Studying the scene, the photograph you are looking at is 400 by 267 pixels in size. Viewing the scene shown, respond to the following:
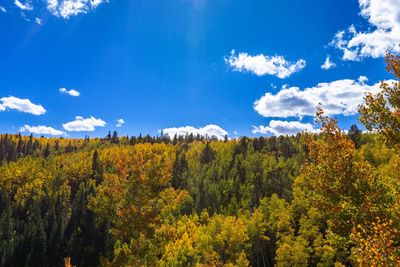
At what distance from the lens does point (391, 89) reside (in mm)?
13242

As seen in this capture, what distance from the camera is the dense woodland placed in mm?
13125

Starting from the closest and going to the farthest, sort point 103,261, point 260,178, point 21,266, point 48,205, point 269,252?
point 103,261
point 269,252
point 21,266
point 48,205
point 260,178

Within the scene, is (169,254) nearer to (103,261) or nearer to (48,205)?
(103,261)

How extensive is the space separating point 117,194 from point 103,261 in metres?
3.47

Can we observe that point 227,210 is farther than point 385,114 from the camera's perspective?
Yes

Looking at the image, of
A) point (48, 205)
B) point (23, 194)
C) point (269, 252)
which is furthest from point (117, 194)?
point (23, 194)

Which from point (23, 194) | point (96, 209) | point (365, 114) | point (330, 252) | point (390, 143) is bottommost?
point (330, 252)

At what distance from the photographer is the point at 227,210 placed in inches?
4833

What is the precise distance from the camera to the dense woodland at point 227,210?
1312 centimetres

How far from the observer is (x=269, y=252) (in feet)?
274

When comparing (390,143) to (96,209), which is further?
(96,209)

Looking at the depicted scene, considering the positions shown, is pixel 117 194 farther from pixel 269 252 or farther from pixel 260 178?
pixel 260 178

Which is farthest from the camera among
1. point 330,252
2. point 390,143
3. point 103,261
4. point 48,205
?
point 48,205

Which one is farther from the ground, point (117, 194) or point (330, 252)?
point (117, 194)
